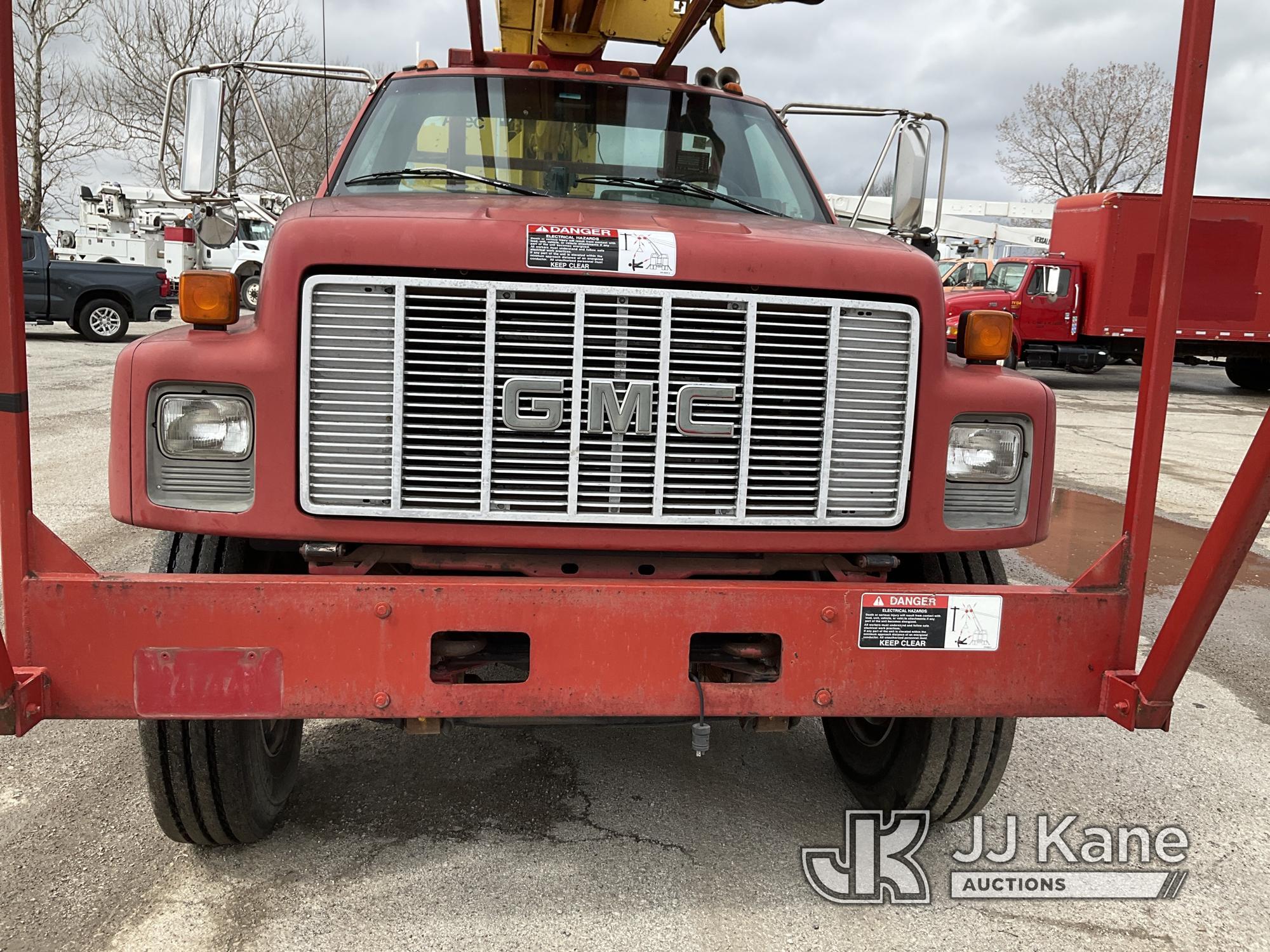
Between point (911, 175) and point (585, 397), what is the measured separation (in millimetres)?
2266

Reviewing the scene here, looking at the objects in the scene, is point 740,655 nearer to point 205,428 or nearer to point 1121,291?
point 205,428

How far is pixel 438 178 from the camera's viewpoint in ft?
11.4

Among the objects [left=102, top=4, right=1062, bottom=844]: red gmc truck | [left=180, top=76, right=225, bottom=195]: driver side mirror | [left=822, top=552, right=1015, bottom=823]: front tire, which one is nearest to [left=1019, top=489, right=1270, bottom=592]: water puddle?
[left=822, top=552, right=1015, bottom=823]: front tire

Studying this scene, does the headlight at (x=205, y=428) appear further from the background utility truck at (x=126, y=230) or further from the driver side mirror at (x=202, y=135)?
the background utility truck at (x=126, y=230)

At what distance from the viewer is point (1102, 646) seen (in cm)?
258

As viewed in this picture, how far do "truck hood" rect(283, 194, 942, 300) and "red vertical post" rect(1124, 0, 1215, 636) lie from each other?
519mm

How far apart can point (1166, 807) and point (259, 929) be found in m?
2.81

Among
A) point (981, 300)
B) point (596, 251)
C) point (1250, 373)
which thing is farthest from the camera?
point (1250, 373)

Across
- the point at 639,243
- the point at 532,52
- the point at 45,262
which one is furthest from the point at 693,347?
the point at 45,262

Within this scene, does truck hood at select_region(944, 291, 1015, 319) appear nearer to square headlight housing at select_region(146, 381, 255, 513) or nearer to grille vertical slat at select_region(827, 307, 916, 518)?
grille vertical slat at select_region(827, 307, 916, 518)

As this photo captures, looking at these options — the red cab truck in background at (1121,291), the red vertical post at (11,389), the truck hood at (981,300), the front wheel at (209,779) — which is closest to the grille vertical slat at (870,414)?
the front wheel at (209,779)

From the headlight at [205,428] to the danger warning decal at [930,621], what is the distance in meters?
1.49

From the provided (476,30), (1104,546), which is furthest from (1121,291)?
(476,30)

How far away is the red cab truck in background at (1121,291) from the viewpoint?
18.5m
